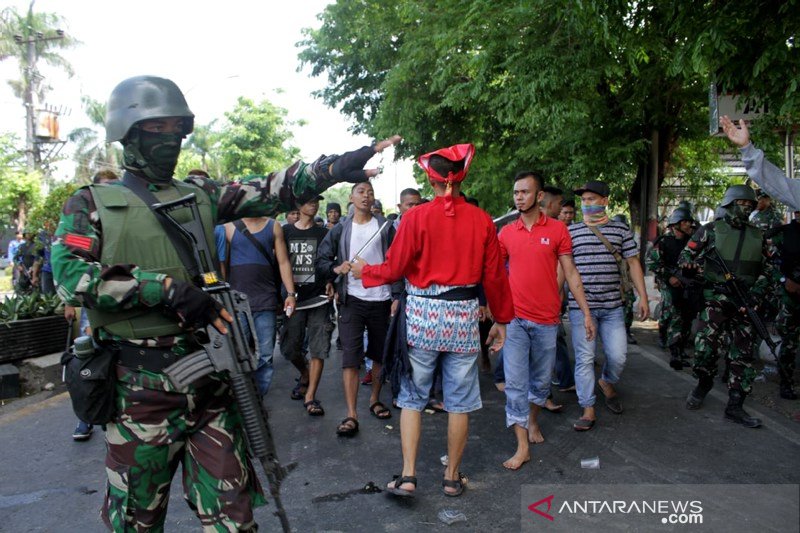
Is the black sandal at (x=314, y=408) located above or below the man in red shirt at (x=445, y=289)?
below

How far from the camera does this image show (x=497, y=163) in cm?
1487

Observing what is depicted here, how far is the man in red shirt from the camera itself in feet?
12.0

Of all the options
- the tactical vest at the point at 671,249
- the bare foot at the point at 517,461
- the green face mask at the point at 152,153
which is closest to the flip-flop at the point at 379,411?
the bare foot at the point at 517,461

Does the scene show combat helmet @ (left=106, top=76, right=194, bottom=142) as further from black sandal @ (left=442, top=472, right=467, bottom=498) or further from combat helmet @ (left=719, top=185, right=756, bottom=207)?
combat helmet @ (left=719, top=185, right=756, bottom=207)

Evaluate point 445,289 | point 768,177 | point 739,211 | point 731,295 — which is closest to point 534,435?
point 445,289

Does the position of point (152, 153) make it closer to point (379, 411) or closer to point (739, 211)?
point (379, 411)

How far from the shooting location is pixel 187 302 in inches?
86.0

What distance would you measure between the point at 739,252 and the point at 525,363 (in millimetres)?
2397

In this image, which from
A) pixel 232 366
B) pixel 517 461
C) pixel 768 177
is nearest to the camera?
pixel 232 366

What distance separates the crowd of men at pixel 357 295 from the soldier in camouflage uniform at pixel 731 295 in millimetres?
15

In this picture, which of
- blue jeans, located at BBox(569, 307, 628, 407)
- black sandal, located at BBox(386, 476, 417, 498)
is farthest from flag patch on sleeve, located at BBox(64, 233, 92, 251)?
blue jeans, located at BBox(569, 307, 628, 407)

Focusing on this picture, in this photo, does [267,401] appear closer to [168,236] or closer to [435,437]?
[435,437]

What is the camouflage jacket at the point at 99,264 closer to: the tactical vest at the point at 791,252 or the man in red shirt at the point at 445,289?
the man in red shirt at the point at 445,289

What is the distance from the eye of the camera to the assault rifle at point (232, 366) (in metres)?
2.29
